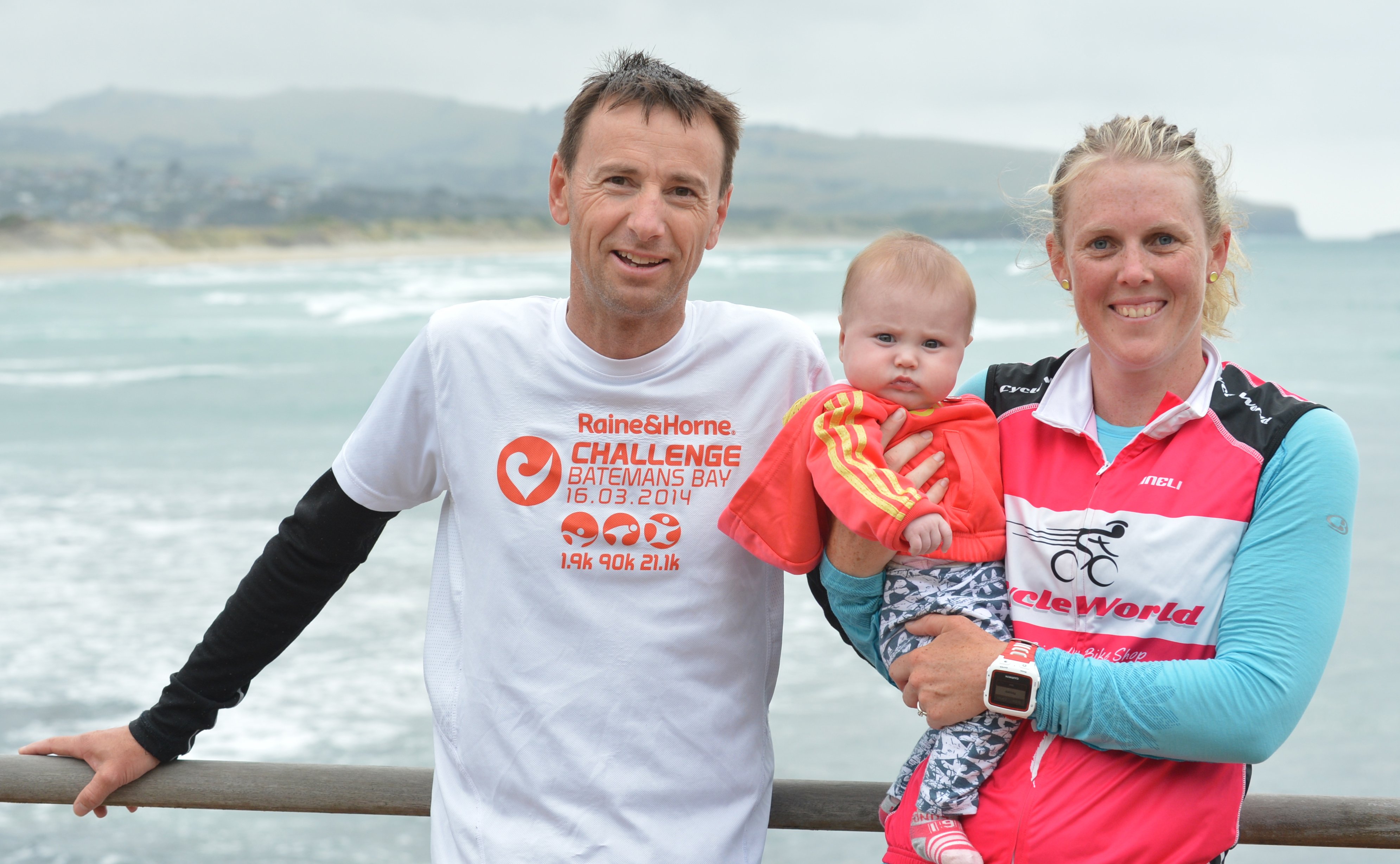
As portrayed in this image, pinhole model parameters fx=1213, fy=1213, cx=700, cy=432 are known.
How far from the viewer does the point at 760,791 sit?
206 centimetres

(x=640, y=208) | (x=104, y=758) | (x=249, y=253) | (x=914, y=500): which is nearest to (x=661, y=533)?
(x=914, y=500)

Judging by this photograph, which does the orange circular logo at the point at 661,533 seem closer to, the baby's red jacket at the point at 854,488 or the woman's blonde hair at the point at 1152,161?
the baby's red jacket at the point at 854,488

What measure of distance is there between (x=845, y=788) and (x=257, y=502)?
9.87 meters

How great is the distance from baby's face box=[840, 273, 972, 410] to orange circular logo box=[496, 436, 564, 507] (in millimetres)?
542

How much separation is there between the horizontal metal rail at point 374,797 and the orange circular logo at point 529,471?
0.52m

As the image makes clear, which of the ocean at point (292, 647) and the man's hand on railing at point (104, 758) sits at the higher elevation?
the man's hand on railing at point (104, 758)

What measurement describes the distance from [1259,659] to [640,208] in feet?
3.79

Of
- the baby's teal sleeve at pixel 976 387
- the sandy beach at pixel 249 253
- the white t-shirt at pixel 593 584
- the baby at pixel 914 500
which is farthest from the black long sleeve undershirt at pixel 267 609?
the sandy beach at pixel 249 253

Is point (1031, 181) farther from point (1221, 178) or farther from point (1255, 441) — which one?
point (1255, 441)

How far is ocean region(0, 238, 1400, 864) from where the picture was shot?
5590 mm

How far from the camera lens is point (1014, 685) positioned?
1729 mm

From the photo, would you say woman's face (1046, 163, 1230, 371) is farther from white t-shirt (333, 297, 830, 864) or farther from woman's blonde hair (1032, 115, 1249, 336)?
white t-shirt (333, 297, 830, 864)

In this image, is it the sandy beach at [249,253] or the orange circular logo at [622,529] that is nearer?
the orange circular logo at [622,529]

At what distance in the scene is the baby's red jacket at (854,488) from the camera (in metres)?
1.87
